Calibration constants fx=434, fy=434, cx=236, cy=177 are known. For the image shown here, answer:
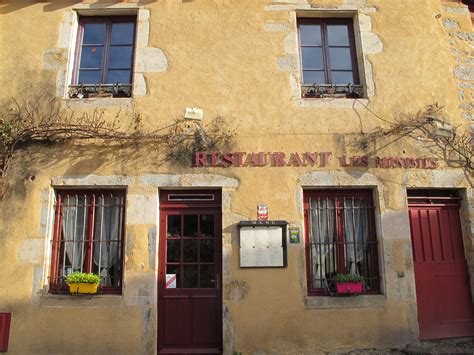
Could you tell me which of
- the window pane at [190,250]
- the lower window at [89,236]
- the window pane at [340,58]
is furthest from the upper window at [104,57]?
the window pane at [340,58]

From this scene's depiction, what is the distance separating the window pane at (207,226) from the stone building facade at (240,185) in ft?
0.09

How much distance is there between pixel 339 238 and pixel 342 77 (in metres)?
2.22

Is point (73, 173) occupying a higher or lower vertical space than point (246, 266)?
higher

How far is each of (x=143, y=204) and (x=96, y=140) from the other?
1.02 m

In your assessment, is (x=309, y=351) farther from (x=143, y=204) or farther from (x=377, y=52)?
(x=377, y=52)

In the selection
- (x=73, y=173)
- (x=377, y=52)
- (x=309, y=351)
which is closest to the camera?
(x=309, y=351)

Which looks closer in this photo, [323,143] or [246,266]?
[246,266]

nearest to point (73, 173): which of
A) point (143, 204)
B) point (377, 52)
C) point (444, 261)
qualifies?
point (143, 204)

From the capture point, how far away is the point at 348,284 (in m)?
5.14

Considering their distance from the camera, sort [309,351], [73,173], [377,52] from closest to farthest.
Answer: [309,351] → [73,173] → [377,52]

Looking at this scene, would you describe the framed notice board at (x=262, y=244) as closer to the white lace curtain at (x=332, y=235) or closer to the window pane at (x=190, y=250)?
the white lace curtain at (x=332, y=235)

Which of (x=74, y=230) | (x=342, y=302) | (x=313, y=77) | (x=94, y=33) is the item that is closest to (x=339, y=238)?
(x=342, y=302)

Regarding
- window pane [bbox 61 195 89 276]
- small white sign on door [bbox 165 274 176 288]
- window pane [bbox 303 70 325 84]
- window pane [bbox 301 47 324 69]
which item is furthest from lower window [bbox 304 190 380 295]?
window pane [bbox 61 195 89 276]

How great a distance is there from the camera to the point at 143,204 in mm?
5320
